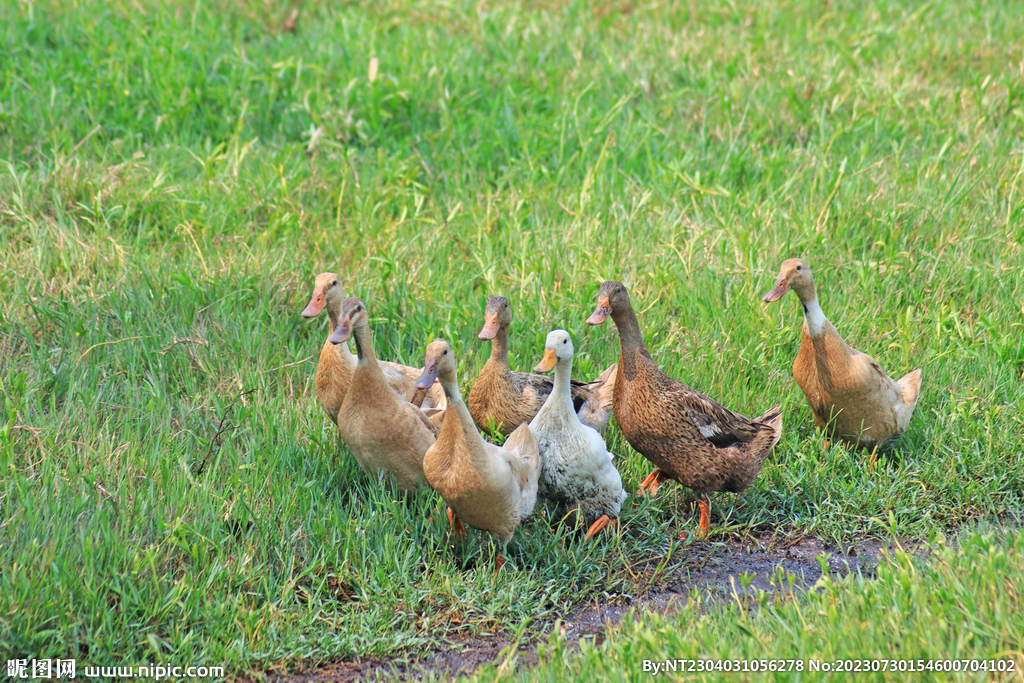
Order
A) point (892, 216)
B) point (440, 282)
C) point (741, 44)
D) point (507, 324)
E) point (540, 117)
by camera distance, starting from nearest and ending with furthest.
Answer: point (507, 324) → point (440, 282) → point (892, 216) → point (540, 117) → point (741, 44)

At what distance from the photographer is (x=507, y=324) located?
446 cm

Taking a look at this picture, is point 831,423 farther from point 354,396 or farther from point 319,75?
point 319,75

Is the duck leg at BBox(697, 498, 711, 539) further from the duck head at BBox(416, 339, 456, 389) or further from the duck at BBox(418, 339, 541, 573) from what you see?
the duck head at BBox(416, 339, 456, 389)

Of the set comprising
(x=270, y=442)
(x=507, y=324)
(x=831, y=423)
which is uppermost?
(x=507, y=324)

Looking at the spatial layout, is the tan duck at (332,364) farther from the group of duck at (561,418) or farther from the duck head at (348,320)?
the duck head at (348,320)

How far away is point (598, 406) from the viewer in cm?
471

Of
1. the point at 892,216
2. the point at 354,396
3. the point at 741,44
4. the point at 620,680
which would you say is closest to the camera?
the point at 620,680

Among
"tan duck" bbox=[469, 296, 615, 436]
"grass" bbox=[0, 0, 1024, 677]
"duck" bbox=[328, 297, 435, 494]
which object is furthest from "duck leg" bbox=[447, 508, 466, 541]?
"tan duck" bbox=[469, 296, 615, 436]

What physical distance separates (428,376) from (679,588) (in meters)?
1.51

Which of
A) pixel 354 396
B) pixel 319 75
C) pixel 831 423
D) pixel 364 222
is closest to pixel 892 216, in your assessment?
pixel 831 423

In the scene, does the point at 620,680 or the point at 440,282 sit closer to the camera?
the point at 620,680

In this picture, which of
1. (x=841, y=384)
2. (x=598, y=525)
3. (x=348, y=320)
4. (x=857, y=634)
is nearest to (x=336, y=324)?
(x=348, y=320)

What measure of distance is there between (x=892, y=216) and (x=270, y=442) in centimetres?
433

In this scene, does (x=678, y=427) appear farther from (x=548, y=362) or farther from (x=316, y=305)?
(x=316, y=305)
